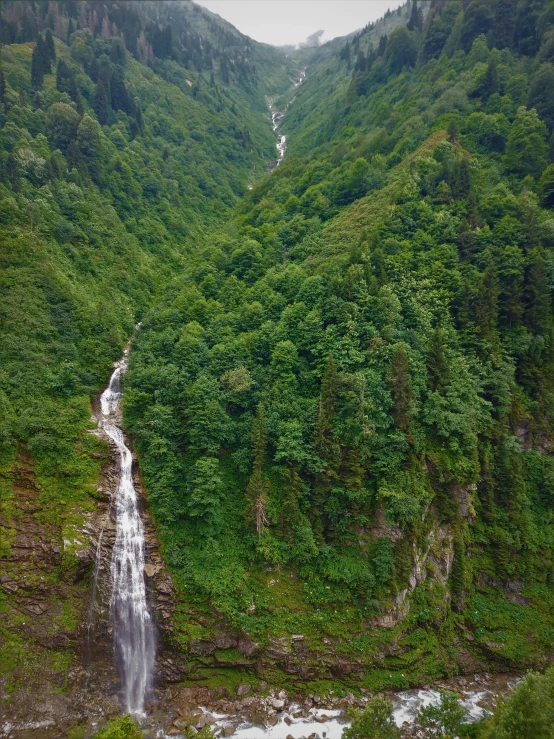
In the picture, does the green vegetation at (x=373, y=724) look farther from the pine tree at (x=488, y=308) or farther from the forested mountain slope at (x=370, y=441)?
the pine tree at (x=488, y=308)

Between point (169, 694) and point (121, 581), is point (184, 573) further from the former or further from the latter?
point (169, 694)

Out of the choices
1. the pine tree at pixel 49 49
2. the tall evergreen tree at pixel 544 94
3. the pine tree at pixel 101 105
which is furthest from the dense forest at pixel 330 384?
the pine tree at pixel 49 49

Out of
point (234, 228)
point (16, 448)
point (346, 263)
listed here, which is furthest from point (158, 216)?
point (16, 448)

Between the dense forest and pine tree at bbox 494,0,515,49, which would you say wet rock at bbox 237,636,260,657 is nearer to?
the dense forest

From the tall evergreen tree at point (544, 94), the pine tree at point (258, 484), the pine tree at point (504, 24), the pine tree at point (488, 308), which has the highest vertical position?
the pine tree at point (504, 24)

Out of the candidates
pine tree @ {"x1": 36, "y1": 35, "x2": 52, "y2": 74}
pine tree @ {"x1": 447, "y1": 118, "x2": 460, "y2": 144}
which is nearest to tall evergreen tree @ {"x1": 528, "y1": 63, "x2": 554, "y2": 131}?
pine tree @ {"x1": 447, "y1": 118, "x2": 460, "y2": 144}

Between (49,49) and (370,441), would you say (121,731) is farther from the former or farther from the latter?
(49,49)
